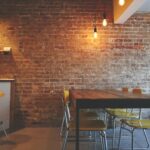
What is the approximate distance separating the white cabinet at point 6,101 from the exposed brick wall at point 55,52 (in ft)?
1.37

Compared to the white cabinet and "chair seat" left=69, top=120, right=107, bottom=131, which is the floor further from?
"chair seat" left=69, top=120, right=107, bottom=131

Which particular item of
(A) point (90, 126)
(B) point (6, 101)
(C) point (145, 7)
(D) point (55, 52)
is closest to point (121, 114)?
(A) point (90, 126)

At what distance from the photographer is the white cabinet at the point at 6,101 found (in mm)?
5324

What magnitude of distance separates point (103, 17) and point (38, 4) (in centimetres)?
139

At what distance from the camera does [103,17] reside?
19.7 ft

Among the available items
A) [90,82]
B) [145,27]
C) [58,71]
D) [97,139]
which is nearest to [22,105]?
[58,71]

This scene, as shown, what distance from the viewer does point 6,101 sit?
17.7 ft

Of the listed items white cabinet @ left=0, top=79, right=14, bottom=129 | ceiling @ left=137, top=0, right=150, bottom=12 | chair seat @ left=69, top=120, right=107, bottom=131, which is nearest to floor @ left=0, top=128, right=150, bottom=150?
white cabinet @ left=0, top=79, right=14, bottom=129

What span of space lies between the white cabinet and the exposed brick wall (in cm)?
42

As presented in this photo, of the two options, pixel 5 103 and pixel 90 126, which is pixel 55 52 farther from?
pixel 90 126

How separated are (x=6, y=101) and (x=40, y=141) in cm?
120

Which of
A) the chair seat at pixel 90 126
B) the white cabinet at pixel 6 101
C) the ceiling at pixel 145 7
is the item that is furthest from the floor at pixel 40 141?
the ceiling at pixel 145 7

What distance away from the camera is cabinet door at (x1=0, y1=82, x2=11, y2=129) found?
532 centimetres

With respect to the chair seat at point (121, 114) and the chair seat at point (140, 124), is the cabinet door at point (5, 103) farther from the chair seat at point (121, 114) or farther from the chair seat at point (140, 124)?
the chair seat at point (140, 124)
